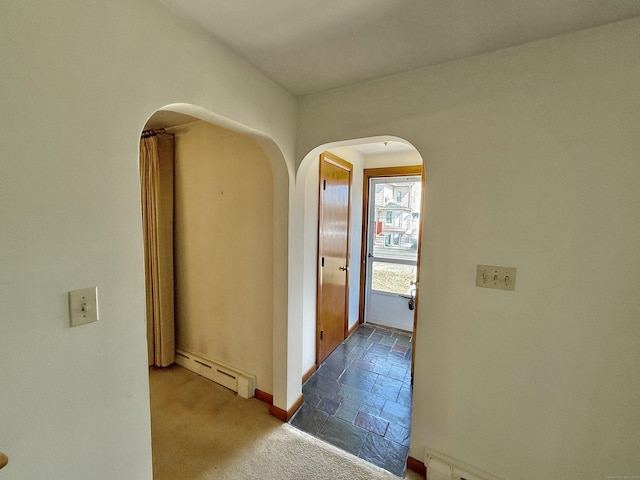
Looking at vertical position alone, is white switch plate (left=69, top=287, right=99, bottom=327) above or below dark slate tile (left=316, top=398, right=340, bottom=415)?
above

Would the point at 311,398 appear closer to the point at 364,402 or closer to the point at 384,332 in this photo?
the point at 364,402

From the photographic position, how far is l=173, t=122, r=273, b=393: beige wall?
2098mm

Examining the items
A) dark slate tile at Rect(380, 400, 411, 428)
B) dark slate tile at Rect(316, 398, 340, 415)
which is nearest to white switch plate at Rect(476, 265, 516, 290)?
dark slate tile at Rect(380, 400, 411, 428)

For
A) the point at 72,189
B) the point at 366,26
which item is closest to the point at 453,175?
the point at 366,26

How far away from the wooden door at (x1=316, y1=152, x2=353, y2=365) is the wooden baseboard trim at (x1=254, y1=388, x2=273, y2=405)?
2.04 ft

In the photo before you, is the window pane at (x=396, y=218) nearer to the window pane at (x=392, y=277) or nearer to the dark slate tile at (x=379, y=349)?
the window pane at (x=392, y=277)

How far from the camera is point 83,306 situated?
2.97 feet

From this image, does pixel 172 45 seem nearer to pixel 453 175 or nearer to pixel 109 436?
pixel 453 175

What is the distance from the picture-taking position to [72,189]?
2.82 feet

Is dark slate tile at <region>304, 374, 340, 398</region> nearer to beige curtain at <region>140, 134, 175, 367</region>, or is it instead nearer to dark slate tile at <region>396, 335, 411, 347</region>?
dark slate tile at <region>396, 335, 411, 347</region>

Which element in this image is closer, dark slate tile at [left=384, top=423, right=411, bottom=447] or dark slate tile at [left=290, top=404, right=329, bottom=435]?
dark slate tile at [left=384, top=423, right=411, bottom=447]

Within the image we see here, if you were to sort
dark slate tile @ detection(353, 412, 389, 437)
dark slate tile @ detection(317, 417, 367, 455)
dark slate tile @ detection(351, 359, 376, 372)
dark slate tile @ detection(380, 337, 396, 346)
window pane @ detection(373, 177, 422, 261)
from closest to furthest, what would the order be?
dark slate tile @ detection(317, 417, 367, 455) < dark slate tile @ detection(353, 412, 389, 437) < dark slate tile @ detection(351, 359, 376, 372) < dark slate tile @ detection(380, 337, 396, 346) < window pane @ detection(373, 177, 422, 261)

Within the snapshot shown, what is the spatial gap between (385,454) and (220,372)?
1488mm

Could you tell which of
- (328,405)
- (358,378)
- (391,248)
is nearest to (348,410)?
(328,405)
